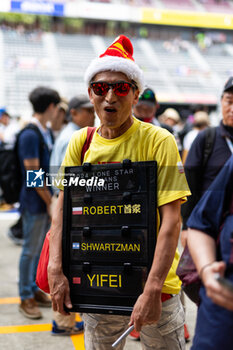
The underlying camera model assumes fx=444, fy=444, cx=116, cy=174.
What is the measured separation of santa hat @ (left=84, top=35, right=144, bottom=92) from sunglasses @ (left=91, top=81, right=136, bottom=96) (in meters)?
0.06

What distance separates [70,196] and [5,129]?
28.6 ft

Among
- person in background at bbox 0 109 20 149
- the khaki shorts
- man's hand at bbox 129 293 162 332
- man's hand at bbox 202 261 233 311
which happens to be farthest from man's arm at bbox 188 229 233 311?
person in background at bbox 0 109 20 149

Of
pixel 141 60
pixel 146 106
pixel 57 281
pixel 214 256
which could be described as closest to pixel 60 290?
pixel 57 281

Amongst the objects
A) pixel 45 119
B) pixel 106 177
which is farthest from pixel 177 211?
pixel 45 119

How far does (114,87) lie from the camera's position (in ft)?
5.80

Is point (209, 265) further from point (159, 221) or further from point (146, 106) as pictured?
point (146, 106)

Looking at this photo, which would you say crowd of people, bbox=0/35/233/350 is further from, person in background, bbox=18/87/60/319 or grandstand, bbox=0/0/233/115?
grandstand, bbox=0/0/233/115

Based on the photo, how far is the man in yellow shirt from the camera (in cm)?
165

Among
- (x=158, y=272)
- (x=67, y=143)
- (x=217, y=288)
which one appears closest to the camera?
(x=217, y=288)

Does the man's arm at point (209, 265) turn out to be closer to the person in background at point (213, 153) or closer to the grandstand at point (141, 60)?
the person in background at point (213, 153)

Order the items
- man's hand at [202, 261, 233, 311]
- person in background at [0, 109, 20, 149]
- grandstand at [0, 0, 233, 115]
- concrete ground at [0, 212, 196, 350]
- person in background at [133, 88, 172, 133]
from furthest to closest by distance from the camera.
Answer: grandstand at [0, 0, 233, 115]
person in background at [0, 109, 20, 149]
person in background at [133, 88, 172, 133]
concrete ground at [0, 212, 196, 350]
man's hand at [202, 261, 233, 311]

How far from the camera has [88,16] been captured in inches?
1508

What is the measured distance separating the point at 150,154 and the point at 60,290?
0.65 meters

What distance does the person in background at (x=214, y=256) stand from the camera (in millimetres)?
1243
